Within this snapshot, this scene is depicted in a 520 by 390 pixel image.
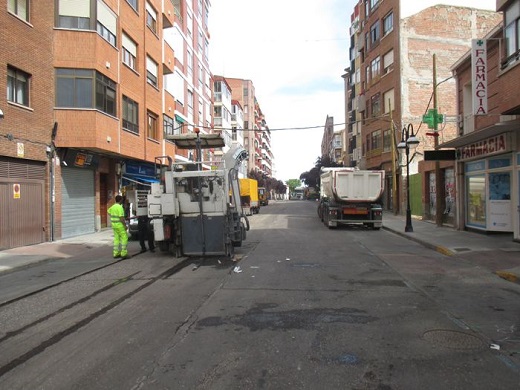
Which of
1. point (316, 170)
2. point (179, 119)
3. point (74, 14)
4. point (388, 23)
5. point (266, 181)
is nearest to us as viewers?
point (74, 14)

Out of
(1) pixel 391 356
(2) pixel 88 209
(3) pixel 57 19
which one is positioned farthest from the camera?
(2) pixel 88 209

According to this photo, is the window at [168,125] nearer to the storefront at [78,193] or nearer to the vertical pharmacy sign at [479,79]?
the storefront at [78,193]

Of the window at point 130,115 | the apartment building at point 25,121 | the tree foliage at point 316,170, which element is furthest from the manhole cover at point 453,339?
the tree foliage at point 316,170

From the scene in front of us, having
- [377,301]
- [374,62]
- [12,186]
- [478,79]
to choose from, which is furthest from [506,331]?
[374,62]

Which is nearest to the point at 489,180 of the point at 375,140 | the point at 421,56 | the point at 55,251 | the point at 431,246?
the point at 431,246

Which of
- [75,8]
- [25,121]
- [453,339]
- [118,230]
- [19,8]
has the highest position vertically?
[75,8]

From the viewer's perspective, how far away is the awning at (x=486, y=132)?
13.5 meters

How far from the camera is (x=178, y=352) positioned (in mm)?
4961

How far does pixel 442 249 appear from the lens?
13.7 metres

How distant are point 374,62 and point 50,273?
112 feet

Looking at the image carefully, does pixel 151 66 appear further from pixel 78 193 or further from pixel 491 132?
pixel 491 132

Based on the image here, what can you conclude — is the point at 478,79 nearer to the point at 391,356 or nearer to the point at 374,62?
the point at 391,356

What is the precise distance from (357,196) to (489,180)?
6.24 m

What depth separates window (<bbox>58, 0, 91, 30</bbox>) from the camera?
17922mm
